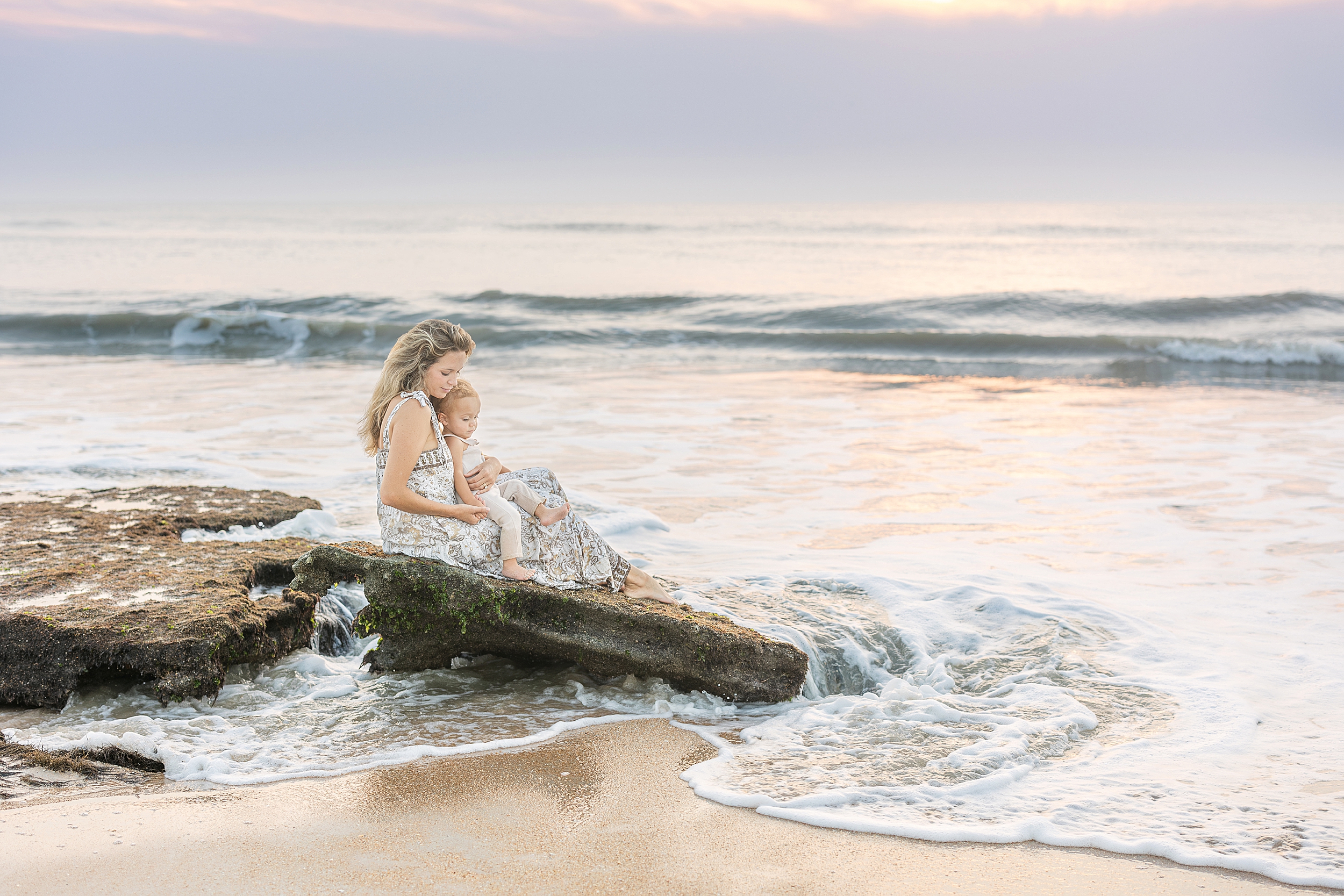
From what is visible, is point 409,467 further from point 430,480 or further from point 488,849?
point 488,849

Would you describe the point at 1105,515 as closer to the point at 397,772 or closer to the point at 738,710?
the point at 738,710

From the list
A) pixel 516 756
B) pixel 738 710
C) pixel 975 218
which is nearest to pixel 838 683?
pixel 738 710

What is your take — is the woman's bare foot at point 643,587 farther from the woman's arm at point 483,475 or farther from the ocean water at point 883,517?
the woman's arm at point 483,475

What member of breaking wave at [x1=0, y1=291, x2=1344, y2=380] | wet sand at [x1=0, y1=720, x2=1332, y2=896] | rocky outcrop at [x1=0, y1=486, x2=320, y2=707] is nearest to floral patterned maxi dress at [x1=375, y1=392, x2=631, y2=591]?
rocky outcrop at [x1=0, y1=486, x2=320, y2=707]

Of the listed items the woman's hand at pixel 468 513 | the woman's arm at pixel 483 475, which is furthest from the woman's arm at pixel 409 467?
the woman's arm at pixel 483 475

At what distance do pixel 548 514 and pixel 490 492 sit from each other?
304 millimetres

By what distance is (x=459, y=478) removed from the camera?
4.84m

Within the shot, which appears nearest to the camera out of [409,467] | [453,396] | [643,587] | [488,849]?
[488,849]

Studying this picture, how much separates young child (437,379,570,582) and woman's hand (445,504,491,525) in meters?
0.06

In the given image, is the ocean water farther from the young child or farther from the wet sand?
the young child

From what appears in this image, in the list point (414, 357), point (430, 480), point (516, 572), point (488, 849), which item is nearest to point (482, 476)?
point (430, 480)

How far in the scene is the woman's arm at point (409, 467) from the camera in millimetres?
4633

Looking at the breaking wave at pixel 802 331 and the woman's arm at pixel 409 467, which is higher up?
the breaking wave at pixel 802 331

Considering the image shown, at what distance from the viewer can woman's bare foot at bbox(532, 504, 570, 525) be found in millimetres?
4902
